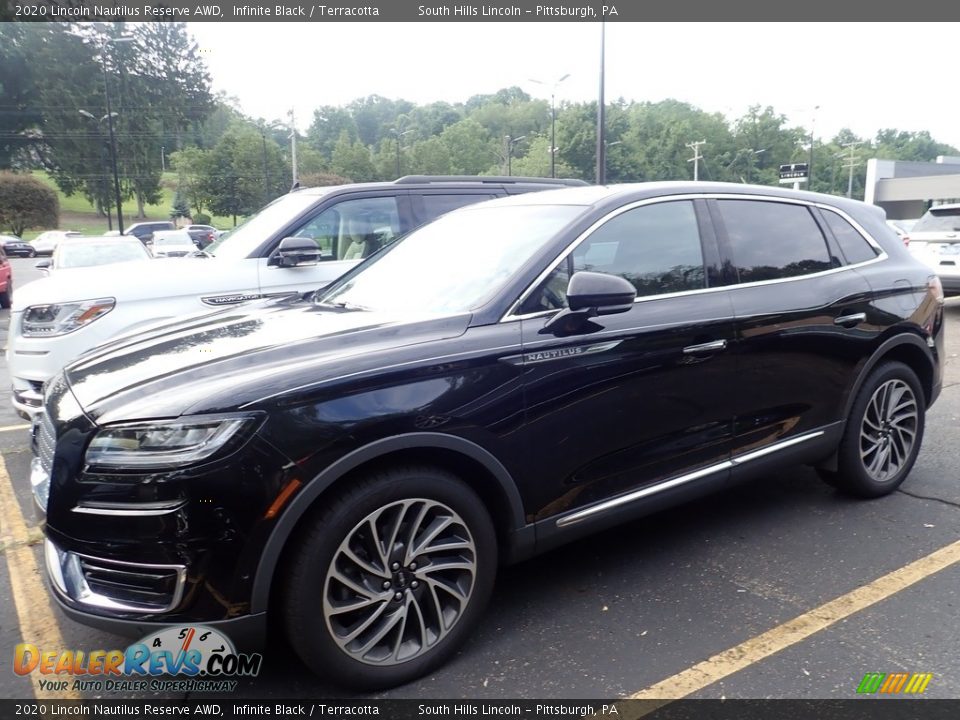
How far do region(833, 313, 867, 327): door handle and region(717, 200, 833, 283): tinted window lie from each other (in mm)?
289

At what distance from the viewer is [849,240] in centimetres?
405

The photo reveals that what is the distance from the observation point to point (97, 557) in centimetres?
222

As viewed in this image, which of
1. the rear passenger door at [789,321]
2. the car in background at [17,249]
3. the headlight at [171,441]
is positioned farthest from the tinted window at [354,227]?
the car in background at [17,249]

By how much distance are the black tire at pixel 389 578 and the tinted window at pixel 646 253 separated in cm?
98

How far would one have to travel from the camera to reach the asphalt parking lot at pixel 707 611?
2535mm

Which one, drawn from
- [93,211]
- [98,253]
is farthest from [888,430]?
[93,211]

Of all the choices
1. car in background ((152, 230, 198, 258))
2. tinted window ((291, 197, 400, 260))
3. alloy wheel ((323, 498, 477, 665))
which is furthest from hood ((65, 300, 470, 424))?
car in background ((152, 230, 198, 258))

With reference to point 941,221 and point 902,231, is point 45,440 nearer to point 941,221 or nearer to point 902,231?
point 941,221

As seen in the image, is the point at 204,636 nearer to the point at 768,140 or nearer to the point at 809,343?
the point at 809,343

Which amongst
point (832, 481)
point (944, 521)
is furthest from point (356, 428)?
point (944, 521)

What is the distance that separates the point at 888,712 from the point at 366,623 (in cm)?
178

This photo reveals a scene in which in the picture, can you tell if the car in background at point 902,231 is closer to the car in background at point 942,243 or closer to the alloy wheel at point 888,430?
the car in background at point 942,243

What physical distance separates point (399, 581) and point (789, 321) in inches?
92.2

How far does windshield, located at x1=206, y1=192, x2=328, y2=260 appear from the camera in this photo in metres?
5.86
